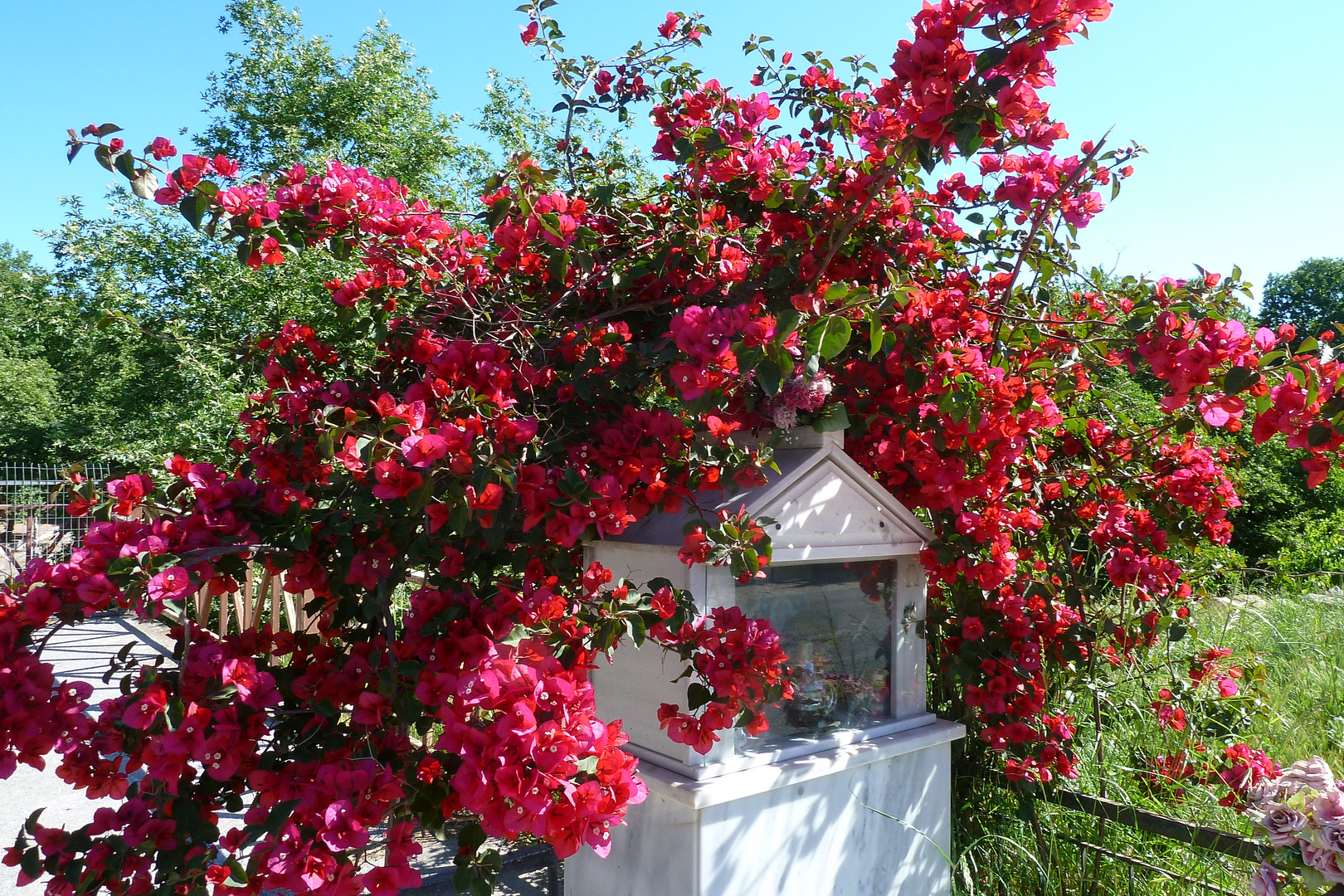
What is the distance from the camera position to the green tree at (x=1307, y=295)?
2164cm

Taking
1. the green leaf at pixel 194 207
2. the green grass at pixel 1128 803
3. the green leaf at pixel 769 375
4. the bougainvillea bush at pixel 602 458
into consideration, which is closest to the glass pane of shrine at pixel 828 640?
the bougainvillea bush at pixel 602 458

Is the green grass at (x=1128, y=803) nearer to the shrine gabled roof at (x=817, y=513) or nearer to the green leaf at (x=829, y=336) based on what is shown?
the shrine gabled roof at (x=817, y=513)

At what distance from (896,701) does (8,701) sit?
5.61 ft

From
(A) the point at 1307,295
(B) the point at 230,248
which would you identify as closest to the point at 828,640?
(B) the point at 230,248

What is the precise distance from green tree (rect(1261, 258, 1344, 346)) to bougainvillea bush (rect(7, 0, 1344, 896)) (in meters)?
23.9

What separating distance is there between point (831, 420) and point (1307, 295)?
88.1 feet

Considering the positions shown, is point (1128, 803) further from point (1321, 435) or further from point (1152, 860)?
point (1321, 435)

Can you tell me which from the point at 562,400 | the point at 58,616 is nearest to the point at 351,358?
the point at 562,400

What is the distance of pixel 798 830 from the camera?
1.74 metres

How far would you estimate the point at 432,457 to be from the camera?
1190 millimetres

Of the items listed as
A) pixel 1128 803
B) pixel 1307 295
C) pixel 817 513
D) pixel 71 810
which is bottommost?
pixel 71 810

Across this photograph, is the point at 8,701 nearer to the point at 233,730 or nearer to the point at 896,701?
the point at 233,730

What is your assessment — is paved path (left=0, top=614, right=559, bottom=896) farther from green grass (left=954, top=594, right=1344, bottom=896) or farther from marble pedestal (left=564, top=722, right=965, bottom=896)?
green grass (left=954, top=594, right=1344, bottom=896)

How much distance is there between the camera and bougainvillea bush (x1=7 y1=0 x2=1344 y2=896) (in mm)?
1221
